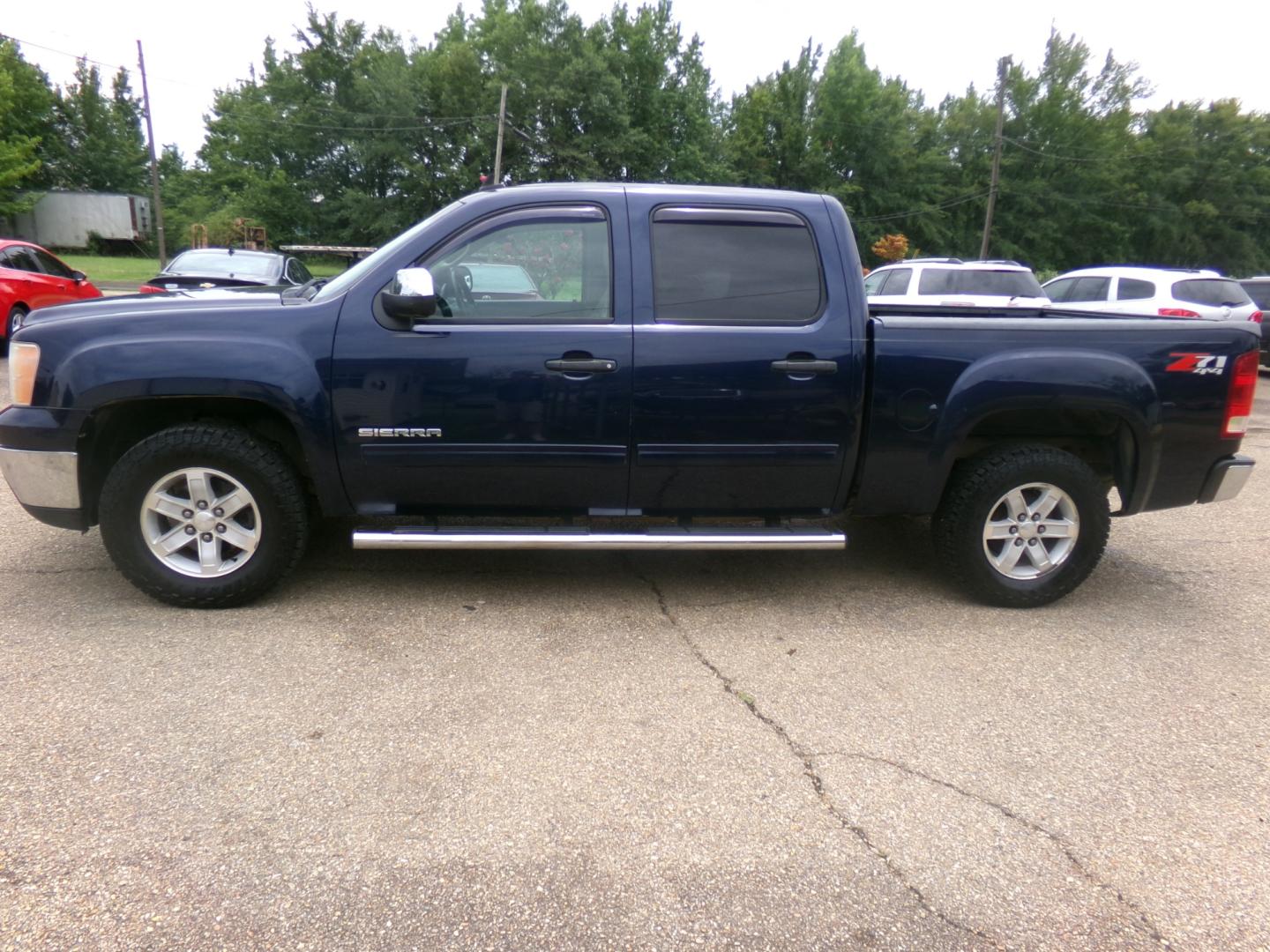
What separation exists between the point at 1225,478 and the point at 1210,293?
9725 mm

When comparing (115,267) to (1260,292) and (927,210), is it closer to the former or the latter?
(927,210)

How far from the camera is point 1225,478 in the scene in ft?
13.8

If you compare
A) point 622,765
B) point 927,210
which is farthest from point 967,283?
point 927,210

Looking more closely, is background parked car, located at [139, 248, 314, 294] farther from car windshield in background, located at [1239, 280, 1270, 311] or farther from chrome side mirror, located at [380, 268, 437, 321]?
car windshield in background, located at [1239, 280, 1270, 311]

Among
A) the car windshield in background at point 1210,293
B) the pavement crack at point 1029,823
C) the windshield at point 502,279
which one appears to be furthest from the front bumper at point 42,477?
the car windshield in background at point 1210,293

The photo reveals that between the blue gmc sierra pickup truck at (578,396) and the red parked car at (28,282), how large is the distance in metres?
9.55

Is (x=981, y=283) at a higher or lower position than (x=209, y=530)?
higher

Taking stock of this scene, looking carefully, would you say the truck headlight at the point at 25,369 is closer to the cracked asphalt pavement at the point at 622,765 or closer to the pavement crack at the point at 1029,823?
the cracked asphalt pavement at the point at 622,765

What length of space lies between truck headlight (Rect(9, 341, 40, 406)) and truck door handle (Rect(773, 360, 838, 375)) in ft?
10.5

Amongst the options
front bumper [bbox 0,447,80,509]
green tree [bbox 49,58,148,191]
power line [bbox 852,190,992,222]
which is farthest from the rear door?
green tree [bbox 49,58,148,191]

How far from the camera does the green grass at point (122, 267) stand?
32594 millimetres

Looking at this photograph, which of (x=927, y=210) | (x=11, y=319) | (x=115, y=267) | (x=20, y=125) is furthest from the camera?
(x=20, y=125)

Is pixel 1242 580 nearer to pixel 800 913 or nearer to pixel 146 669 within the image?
pixel 800 913

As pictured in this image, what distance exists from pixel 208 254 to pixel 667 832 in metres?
11.3
